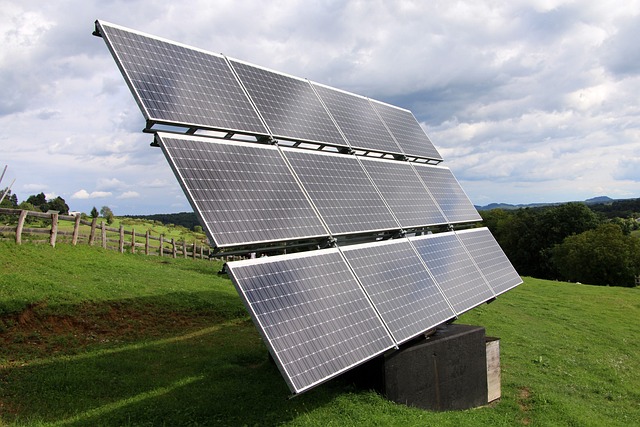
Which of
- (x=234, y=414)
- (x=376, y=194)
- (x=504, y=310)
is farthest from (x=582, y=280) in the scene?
(x=234, y=414)

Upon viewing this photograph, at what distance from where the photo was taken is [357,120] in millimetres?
14781

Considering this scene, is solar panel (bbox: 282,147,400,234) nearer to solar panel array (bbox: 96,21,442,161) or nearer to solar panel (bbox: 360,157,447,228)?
solar panel (bbox: 360,157,447,228)

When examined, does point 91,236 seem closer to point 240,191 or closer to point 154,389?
point 154,389

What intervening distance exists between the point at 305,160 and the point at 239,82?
7.79 feet

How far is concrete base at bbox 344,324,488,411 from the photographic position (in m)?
9.78

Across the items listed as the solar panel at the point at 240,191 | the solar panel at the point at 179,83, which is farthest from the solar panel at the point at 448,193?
the solar panel at the point at 179,83

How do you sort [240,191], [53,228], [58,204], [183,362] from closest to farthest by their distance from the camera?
[240,191], [183,362], [53,228], [58,204]

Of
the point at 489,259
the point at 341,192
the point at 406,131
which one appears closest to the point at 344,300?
the point at 341,192

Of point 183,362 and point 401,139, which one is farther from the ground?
point 401,139

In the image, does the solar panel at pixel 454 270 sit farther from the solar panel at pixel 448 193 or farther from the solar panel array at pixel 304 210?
the solar panel at pixel 448 193

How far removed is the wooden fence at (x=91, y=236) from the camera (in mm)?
19141

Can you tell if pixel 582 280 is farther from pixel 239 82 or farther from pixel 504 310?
pixel 239 82

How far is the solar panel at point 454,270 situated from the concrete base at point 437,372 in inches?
32.4

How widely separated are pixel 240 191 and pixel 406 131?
35.5ft
